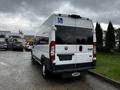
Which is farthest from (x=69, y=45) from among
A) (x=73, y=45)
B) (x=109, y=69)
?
(x=109, y=69)

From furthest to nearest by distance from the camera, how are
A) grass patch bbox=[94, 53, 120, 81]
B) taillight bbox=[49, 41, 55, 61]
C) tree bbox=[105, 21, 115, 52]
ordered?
tree bbox=[105, 21, 115, 52], grass patch bbox=[94, 53, 120, 81], taillight bbox=[49, 41, 55, 61]

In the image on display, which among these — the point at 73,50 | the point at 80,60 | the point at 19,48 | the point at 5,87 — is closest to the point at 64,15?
the point at 73,50

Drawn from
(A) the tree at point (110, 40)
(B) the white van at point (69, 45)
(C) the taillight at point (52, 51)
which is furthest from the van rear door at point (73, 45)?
(A) the tree at point (110, 40)

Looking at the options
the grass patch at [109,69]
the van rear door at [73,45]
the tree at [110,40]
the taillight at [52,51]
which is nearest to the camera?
the taillight at [52,51]

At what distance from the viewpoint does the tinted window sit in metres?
6.34

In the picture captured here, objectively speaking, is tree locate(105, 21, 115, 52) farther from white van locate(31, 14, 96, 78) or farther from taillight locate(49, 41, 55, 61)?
taillight locate(49, 41, 55, 61)

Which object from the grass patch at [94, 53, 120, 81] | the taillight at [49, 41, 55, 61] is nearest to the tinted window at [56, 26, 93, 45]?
the taillight at [49, 41, 55, 61]

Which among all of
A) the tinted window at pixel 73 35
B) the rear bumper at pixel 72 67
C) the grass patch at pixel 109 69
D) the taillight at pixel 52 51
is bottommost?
the grass patch at pixel 109 69

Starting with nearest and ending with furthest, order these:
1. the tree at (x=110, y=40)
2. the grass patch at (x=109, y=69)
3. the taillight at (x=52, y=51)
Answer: the taillight at (x=52, y=51), the grass patch at (x=109, y=69), the tree at (x=110, y=40)

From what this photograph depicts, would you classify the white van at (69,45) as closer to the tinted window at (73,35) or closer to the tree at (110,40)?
the tinted window at (73,35)

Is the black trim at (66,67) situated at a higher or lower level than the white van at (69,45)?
lower

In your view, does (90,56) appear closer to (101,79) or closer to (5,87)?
(101,79)

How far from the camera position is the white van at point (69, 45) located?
20.5ft

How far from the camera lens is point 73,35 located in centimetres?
665
